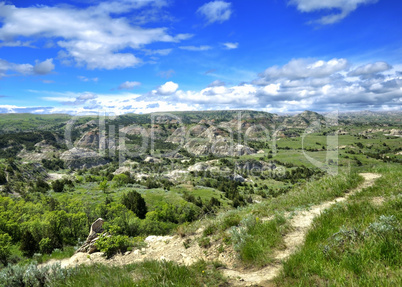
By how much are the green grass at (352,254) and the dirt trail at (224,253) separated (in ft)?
1.70

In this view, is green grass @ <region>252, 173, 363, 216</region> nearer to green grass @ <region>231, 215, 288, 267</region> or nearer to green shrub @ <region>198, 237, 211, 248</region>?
green grass @ <region>231, 215, 288, 267</region>

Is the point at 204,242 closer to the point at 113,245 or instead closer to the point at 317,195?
the point at 113,245

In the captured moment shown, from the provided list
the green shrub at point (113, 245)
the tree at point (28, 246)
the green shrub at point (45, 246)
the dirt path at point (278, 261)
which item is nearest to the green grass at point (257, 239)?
the dirt path at point (278, 261)

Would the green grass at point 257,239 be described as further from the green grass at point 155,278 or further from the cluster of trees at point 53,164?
the cluster of trees at point 53,164

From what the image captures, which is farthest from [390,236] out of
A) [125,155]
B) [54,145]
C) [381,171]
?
[54,145]

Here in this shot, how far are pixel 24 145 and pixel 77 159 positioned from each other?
2287 inches

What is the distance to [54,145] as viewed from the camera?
17225 cm

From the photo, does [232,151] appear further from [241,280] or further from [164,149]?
[241,280]

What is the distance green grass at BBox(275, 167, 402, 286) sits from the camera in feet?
11.1

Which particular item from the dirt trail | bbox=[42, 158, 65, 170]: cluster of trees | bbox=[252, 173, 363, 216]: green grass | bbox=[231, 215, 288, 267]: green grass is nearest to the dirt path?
the dirt trail

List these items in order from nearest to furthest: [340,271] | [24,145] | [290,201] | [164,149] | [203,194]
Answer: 1. [340,271]
2. [290,201]
3. [203,194]
4. [24,145]
5. [164,149]

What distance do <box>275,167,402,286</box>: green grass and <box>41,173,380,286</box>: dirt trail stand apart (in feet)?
1.70

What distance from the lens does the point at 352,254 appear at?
160 inches

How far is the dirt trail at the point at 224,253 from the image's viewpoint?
4.62m
